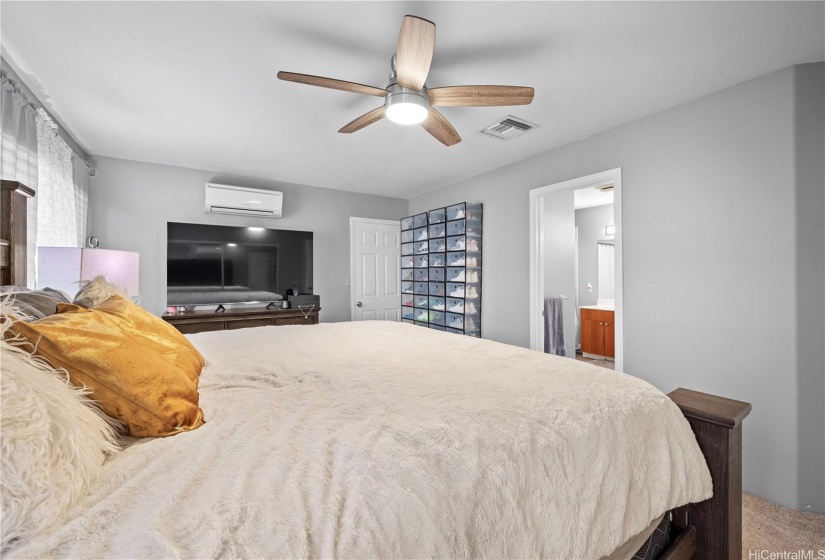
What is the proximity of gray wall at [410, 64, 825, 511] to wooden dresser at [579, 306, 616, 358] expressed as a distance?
2612mm

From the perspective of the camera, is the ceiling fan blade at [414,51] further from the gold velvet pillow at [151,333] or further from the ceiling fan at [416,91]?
the gold velvet pillow at [151,333]

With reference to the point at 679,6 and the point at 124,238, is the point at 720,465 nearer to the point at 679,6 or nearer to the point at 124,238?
the point at 679,6

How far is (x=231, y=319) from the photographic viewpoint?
3818 millimetres

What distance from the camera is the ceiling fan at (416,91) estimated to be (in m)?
1.61

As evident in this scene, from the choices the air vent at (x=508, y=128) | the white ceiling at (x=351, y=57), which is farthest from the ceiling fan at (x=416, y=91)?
the air vent at (x=508, y=128)

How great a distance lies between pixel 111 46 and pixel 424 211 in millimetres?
3784

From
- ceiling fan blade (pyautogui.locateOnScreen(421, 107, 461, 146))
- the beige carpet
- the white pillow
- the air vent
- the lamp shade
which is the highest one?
the air vent

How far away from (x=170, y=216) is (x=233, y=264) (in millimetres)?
827

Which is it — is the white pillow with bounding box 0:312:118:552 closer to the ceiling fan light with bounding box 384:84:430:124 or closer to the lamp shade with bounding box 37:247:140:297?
the lamp shade with bounding box 37:247:140:297

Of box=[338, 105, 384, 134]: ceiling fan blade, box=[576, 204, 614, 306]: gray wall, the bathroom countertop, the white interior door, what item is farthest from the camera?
box=[576, 204, 614, 306]: gray wall

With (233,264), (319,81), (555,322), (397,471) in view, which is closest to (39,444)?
(397,471)

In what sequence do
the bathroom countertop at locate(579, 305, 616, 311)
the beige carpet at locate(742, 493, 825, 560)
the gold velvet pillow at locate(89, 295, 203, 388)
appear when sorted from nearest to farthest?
the gold velvet pillow at locate(89, 295, 203, 388) < the beige carpet at locate(742, 493, 825, 560) < the bathroom countertop at locate(579, 305, 616, 311)

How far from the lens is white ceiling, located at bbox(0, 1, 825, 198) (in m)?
1.65

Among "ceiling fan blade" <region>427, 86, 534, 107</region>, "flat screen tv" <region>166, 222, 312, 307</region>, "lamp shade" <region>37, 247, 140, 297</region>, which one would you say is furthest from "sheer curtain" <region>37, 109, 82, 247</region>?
"ceiling fan blade" <region>427, 86, 534, 107</region>
